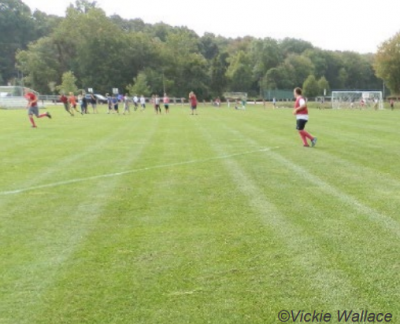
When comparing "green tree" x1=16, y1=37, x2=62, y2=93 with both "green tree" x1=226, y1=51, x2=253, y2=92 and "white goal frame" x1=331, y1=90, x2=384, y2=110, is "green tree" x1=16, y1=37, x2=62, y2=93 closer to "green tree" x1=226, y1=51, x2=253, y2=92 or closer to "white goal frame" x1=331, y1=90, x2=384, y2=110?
"green tree" x1=226, y1=51, x2=253, y2=92

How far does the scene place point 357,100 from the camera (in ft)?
241

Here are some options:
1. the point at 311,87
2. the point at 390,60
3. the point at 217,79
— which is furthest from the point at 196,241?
the point at 217,79

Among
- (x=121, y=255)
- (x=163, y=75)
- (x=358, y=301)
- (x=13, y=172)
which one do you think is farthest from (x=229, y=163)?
(x=163, y=75)

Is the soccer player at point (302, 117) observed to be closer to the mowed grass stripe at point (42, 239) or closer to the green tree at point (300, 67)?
the mowed grass stripe at point (42, 239)

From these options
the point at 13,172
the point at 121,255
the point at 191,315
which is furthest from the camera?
the point at 13,172

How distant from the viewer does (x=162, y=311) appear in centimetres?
384

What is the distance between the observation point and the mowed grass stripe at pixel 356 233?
4.36 m

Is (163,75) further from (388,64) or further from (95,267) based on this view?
(95,267)

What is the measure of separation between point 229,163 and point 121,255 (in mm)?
6816

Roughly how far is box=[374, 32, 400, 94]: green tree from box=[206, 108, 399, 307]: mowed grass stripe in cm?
8517

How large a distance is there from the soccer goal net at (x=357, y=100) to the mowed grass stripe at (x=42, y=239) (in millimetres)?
64793

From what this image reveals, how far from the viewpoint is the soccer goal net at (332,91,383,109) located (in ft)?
227

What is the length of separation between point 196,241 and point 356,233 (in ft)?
6.21

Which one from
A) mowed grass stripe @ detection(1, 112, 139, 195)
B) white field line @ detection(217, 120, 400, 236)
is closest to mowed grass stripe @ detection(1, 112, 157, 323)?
mowed grass stripe @ detection(1, 112, 139, 195)
